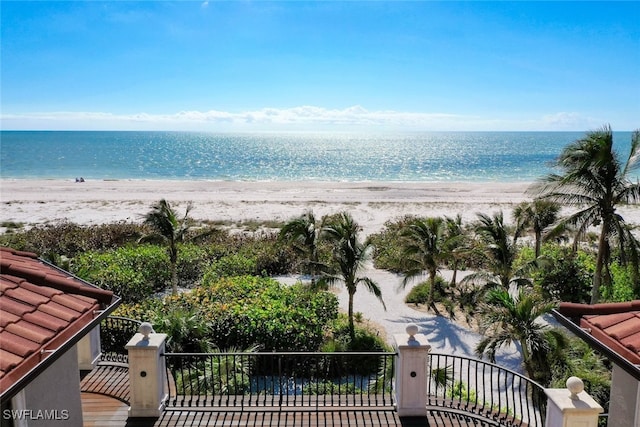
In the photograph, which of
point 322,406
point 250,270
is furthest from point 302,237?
point 322,406

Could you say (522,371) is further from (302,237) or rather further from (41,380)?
(41,380)

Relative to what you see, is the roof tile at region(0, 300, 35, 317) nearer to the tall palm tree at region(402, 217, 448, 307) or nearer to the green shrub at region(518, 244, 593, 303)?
the tall palm tree at region(402, 217, 448, 307)

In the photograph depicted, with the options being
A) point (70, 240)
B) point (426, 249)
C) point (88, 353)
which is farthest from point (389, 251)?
point (88, 353)

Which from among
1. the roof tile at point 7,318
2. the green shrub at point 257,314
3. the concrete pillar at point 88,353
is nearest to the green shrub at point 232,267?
the green shrub at point 257,314

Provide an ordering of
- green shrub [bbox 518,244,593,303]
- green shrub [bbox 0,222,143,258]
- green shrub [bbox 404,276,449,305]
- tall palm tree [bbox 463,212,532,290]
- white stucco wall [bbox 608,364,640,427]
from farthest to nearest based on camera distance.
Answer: green shrub [bbox 0,222,143,258], green shrub [bbox 404,276,449,305], green shrub [bbox 518,244,593,303], tall palm tree [bbox 463,212,532,290], white stucco wall [bbox 608,364,640,427]

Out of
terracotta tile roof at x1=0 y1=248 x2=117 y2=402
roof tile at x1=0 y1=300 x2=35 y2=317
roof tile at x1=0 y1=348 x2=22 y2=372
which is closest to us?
roof tile at x1=0 y1=348 x2=22 y2=372

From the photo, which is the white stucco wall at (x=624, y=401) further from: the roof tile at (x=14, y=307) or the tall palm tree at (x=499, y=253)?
the tall palm tree at (x=499, y=253)

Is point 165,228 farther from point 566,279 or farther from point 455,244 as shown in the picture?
point 566,279

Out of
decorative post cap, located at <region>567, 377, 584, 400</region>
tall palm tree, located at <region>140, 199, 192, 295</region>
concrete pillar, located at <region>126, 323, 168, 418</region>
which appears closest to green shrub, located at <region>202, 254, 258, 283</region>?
tall palm tree, located at <region>140, 199, 192, 295</region>
